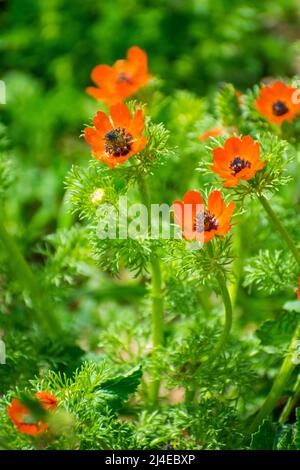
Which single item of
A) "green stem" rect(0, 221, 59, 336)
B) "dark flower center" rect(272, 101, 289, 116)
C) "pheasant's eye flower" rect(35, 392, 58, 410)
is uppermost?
"dark flower center" rect(272, 101, 289, 116)

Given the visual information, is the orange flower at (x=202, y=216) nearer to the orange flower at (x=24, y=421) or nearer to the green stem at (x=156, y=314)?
A: the green stem at (x=156, y=314)

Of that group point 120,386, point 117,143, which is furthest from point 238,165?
point 120,386

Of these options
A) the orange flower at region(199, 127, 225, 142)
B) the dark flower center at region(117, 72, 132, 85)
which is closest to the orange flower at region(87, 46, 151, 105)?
the dark flower center at region(117, 72, 132, 85)

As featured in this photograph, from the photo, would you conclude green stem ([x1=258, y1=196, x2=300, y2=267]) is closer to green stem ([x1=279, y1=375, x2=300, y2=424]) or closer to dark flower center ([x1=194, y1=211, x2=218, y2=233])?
dark flower center ([x1=194, y1=211, x2=218, y2=233])

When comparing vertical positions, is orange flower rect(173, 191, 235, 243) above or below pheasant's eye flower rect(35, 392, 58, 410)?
above

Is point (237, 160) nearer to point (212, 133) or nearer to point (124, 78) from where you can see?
point (212, 133)
